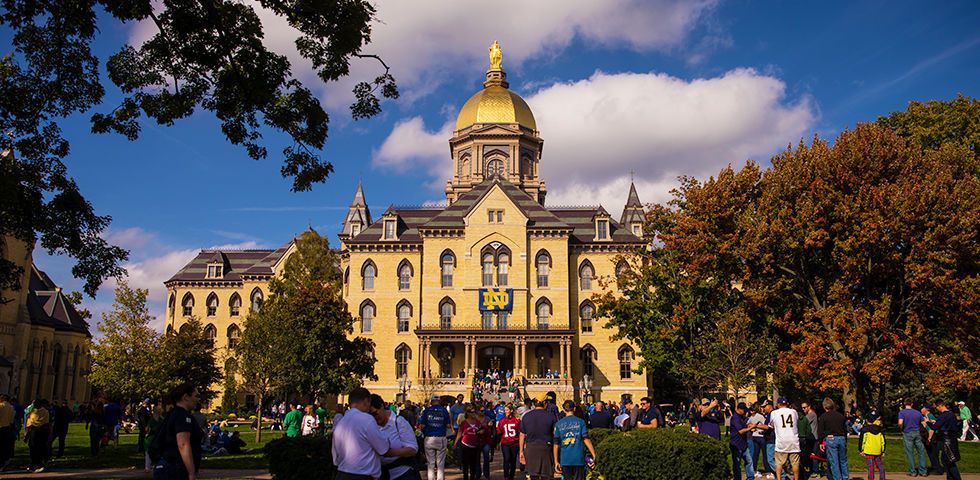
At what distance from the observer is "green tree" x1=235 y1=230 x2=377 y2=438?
124 ft

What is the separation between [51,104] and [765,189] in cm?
2633

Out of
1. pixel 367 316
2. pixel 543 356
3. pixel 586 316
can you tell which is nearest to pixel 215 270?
pixel 367 316

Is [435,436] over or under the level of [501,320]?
under

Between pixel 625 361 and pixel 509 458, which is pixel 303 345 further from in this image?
pixel 625 361

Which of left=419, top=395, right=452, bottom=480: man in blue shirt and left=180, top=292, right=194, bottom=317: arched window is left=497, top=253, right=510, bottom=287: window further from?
left=419, top=395, right=452, bottom=480: man in blue shirt

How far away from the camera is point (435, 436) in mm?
15141

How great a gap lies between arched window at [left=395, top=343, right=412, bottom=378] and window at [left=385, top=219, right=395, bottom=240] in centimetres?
848

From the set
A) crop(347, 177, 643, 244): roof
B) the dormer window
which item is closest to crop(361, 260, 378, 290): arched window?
crop(347, 177, 643, 244): roof

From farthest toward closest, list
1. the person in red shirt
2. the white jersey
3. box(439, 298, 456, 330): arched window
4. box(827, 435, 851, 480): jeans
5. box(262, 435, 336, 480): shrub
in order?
box(439, 298, 456, 330): arched window
the person in red shirt
box(827, 435, 851, 480): jeans
the white jersey
box(262, 435, 336, 480): shrub

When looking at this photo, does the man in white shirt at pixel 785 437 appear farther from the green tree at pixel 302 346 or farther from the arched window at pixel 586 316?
the arched window at pixel 586 316

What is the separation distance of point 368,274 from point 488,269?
9485 millimetres

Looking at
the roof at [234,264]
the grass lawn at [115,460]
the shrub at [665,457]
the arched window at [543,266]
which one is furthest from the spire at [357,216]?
the shrub at [665,457]

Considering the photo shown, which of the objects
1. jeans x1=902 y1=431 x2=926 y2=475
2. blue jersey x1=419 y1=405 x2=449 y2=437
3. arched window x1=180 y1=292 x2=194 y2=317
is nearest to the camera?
blue jersey x1=419 y1=405 x2=449 y2=437

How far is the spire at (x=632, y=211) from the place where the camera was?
67250 mm
